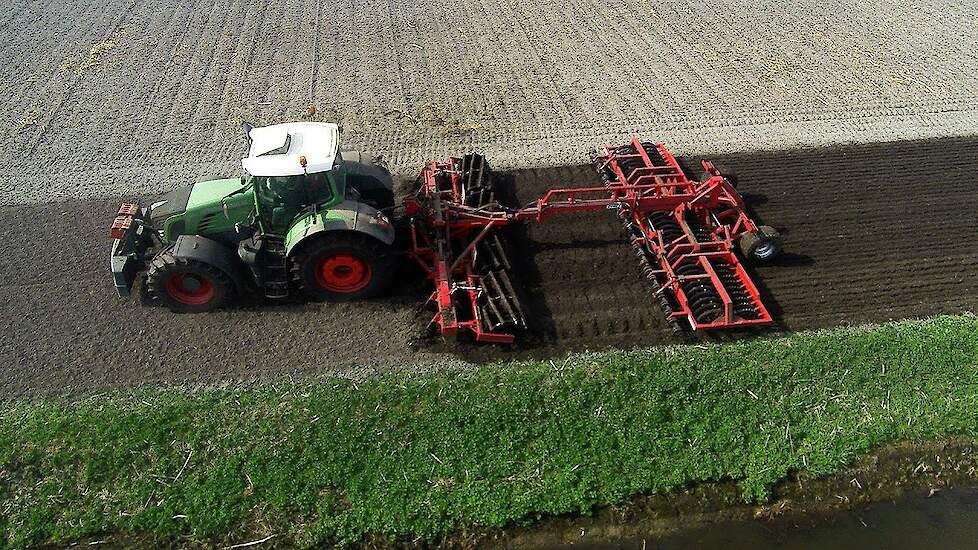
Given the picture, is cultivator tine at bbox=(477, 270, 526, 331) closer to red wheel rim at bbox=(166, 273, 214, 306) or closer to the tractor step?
the tractor step

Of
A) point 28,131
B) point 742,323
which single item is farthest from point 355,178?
point 28,131

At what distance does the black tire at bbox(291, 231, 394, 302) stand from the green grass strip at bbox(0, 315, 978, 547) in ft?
5.42

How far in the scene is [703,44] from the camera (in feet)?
59.8

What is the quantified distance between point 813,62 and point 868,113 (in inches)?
109

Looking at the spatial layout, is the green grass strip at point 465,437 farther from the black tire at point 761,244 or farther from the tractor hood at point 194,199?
the tractor hood at point 194,199

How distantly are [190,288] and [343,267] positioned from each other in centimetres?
223

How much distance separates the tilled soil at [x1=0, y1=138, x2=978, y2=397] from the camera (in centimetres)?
926

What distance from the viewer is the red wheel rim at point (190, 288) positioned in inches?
379

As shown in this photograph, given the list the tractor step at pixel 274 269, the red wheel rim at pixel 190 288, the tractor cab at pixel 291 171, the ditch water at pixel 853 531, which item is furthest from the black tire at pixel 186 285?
the ditch water at pixel 853 531

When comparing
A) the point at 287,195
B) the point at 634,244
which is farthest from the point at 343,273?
the point at 634,244

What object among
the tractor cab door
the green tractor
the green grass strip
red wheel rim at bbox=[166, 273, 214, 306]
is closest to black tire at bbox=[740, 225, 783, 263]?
the green grass strip

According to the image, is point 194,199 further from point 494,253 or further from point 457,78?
point 457,78

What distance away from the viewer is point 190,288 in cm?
977

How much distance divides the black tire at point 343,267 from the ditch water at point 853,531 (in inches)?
182
